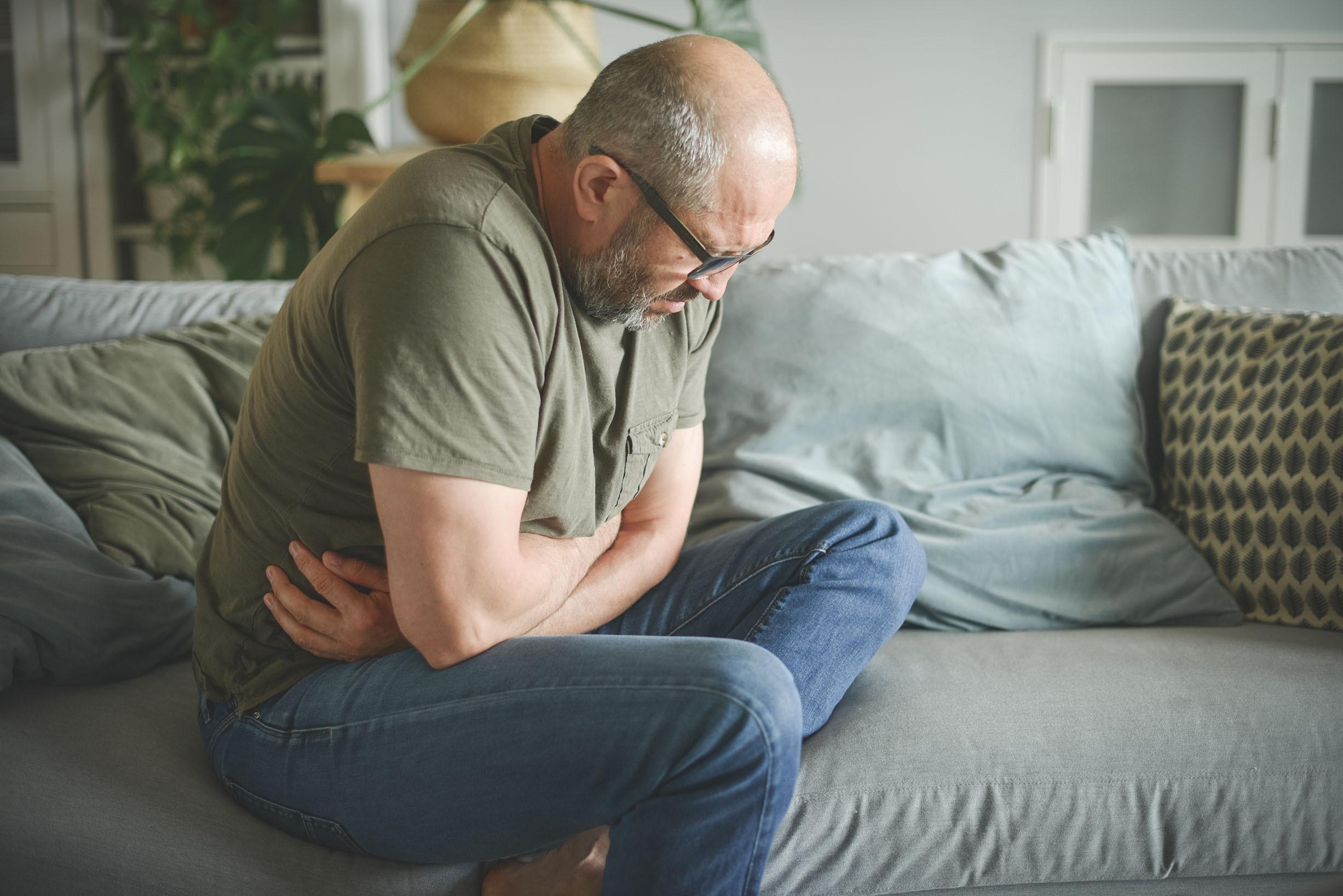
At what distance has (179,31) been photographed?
2.87 m

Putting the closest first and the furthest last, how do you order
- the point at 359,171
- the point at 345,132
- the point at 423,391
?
the point at 423,391
the point at 359,171
the point at 345,132

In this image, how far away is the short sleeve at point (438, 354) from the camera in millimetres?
813

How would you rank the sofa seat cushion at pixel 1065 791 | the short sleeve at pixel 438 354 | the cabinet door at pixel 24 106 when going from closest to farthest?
the short sleeve at pixel 438 354 < the sofa seat cushion at pixel 1065 791 < the cabinet door at pixel 24 106

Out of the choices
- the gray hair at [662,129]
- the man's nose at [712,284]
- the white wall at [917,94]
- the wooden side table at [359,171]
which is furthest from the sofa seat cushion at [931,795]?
the white wall at [917,94]

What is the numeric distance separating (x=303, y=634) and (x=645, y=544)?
1.27ft

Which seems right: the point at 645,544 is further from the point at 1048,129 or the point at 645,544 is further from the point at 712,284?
the point at 1048,129

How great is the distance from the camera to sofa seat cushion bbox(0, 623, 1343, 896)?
94 cm

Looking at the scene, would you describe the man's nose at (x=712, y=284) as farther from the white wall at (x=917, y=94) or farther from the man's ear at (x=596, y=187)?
the white wall at (x=917, y=94)

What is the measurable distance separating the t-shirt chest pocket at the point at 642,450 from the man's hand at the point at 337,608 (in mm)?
274

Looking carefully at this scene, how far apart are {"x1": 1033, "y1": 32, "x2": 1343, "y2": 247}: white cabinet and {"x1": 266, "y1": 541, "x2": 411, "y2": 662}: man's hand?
2.41 metres

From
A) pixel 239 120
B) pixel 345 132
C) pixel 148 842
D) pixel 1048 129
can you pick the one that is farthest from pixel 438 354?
pixel 1048 129

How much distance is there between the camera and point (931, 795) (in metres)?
1.04

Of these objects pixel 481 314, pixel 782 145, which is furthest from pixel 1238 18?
pixel 481 314

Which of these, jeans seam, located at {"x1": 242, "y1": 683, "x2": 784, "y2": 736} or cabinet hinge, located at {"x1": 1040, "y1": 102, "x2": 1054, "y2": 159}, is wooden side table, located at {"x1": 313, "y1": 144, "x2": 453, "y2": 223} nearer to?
jeans seam, located at {"x1": 242, "y1": 683, "x2": 784, "y2": 736}
